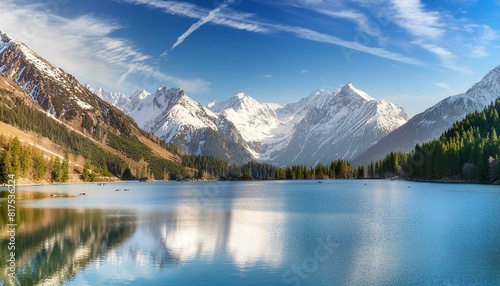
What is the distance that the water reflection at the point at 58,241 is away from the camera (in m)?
42.2

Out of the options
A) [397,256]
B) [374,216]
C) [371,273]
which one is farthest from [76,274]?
[374,216]

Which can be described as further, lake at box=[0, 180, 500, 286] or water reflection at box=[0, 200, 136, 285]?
water reflection at box=[0, 200, 136, 285]

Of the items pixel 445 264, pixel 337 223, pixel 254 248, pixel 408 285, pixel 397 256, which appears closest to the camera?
pixel 408 285

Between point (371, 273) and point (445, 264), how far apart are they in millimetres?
8577

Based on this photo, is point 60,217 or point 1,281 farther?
point 60,217

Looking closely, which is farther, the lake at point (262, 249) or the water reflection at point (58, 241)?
the water reflection at point (58, 241)

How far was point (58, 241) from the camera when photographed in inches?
2287

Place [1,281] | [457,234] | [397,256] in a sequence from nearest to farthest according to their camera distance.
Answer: [1,281]
[397,256]
[457,234]

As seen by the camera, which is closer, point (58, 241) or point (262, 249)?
point (262, 249)

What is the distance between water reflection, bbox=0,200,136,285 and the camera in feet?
139

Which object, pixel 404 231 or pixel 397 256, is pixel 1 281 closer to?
pixel 397 256

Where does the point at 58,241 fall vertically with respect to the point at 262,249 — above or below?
above

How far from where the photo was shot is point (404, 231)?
63.3 metres

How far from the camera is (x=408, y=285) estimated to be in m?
36.8
